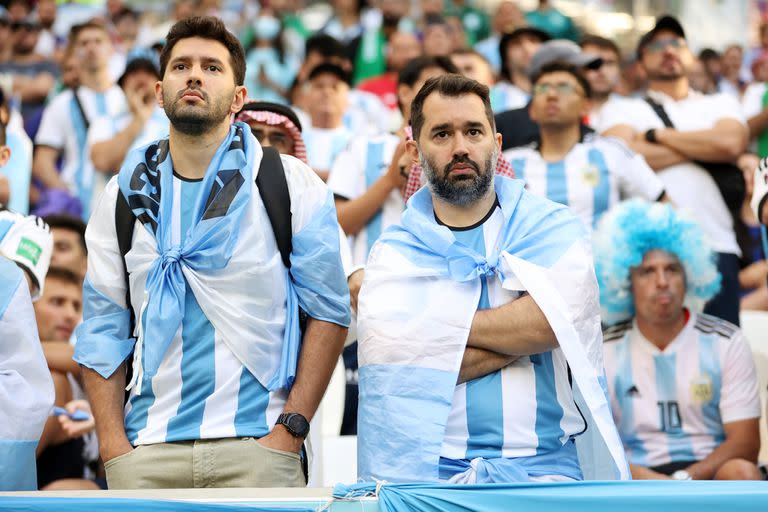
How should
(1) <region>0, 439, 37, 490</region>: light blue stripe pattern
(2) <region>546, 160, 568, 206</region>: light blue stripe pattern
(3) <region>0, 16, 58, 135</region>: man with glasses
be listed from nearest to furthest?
(1) <region>0, 439, 37, 490</region>: light blue stripe pattern, (2) <region>546, 160, 568, 206</region>: light blue stripe pattern, (3) <region>0, 16, 58, 135</region>: man with glasses

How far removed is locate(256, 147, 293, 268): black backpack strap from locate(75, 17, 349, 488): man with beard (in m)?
0.02

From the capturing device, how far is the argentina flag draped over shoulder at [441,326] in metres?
3.79

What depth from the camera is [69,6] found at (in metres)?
11.9

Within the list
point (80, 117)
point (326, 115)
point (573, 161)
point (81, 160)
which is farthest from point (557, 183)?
point (80, 117)

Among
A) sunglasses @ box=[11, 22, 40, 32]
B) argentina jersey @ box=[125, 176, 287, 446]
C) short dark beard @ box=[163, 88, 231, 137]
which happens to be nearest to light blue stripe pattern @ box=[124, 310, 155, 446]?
argentina jersey @ box=[125, 176, 287, 446]

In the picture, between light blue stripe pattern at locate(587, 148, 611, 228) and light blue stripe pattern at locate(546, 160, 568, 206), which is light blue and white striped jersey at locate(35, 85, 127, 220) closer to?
light blue stripe pattern at locate(546, 160, 568, 206)

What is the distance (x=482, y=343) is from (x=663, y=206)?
2.34 meters

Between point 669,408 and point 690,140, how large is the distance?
1919 mm

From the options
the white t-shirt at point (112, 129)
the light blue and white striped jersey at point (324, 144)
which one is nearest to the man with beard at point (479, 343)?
the light blue and white striped jersey at point (324, 144)

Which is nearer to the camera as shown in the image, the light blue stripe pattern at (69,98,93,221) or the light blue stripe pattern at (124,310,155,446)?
the light blue stripe pattern at (124,310,155,446)

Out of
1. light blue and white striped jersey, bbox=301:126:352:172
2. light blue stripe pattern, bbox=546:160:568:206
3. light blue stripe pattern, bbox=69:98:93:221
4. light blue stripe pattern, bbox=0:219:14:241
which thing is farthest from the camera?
light blue stripe pattern, bbox=69:98:93:221

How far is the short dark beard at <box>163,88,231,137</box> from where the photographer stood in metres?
4.12

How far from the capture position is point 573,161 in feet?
20.6

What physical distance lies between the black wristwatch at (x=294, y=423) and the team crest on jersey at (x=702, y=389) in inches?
84.9
